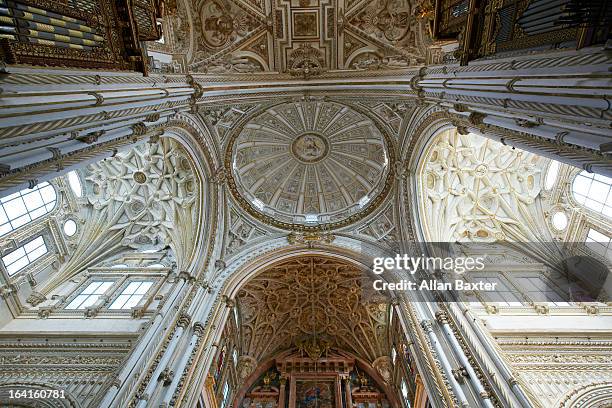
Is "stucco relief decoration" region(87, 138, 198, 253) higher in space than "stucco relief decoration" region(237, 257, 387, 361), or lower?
higher

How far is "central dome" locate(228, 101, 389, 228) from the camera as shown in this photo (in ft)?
59.6

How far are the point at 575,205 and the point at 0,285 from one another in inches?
965

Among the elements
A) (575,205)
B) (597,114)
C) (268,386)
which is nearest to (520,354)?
(575,205)

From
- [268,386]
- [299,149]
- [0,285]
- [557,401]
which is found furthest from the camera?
[299,149]

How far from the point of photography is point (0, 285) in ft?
39.9

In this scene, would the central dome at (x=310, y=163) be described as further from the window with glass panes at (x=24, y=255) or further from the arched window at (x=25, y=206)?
the window with glass panes at (x=24, y=255)

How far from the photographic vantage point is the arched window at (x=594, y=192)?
13.2 metres

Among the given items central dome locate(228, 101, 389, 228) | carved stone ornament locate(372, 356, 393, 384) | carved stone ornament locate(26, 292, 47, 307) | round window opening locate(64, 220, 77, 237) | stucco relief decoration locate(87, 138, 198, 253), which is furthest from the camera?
central dome locate(228, 101, 389, 228)

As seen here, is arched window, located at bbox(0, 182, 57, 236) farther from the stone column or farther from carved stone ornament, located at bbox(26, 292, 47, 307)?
the stone column

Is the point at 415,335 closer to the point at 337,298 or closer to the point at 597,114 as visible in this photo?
the point at 337,298

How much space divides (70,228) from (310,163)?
13728 mm

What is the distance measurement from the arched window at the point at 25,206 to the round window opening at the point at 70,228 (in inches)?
41.2

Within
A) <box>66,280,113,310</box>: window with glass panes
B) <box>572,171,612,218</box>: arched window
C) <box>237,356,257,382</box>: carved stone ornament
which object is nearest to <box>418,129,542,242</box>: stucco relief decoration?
<box>572,171,612,218</box>: arched window

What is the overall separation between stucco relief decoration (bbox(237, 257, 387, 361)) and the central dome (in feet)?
9.01
